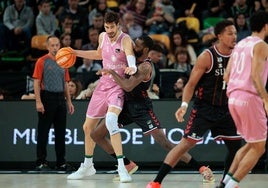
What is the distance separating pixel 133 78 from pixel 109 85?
19.9 inches

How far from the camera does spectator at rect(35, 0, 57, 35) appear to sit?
16688 mm

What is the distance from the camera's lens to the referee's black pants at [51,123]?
12.4 metres

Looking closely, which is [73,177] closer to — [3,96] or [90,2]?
[3,96]

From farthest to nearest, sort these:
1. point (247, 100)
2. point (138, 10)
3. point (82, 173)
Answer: point (138, 10) < point (82, 173) < point (247, 100)

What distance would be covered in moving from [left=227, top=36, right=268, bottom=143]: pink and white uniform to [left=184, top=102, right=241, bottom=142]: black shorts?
41.3 inches

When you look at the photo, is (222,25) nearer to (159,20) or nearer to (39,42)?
(159,20)

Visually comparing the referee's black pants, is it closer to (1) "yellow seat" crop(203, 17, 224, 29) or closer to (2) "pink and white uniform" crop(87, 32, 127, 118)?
(2) "pink and white uniform" crop(87, 32, 127, 118)

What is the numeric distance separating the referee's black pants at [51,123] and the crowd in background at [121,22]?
2.85 m

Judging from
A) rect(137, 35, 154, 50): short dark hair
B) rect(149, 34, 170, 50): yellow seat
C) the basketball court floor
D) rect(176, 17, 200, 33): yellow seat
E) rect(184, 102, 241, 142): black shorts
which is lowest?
the basketball court floor

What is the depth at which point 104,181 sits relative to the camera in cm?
1073

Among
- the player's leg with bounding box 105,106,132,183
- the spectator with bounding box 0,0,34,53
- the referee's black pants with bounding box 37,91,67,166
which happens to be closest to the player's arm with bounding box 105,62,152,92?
the player's leg with bounding box 105,106,132,183

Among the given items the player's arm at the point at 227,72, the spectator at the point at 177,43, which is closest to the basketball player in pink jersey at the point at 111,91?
the player's arm at the point at 227,72

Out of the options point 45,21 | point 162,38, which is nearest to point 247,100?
point 162,38

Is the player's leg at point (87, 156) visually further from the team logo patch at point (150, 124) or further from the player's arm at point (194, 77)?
the player's arm at point (194, 77)
